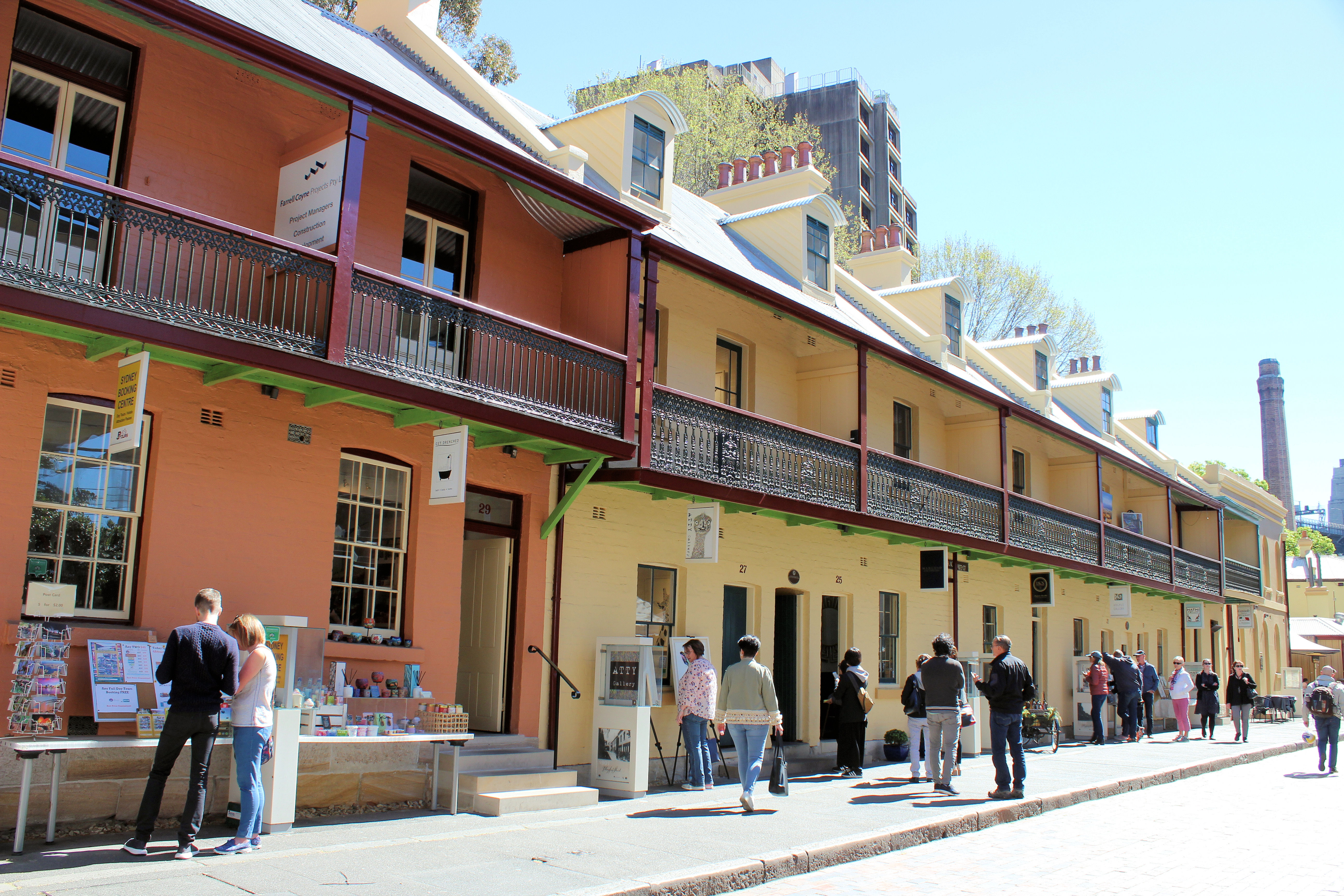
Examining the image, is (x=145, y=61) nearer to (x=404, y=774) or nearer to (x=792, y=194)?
(x=404, y=774)

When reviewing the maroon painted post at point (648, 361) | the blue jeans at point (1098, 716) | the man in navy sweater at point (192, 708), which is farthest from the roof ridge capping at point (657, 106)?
the blue jeans at point (1098, 716)

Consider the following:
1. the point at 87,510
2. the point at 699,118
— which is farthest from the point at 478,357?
the point at 699,118

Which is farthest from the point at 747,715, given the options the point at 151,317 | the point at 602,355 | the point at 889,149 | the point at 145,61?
the point at 889,149

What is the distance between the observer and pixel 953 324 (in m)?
22.4

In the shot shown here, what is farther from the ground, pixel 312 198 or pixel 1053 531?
pixel 312 198

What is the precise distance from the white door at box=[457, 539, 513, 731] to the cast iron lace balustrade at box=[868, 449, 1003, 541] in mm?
5923

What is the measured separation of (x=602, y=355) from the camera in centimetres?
1150

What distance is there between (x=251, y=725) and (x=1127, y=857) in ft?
22.5

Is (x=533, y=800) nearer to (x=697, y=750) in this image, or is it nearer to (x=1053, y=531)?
(x=697, y=750)

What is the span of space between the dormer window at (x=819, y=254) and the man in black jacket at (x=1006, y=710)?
887 cm

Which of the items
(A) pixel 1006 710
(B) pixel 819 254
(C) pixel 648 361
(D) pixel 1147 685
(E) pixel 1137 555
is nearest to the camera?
(A) pixel 1006 710

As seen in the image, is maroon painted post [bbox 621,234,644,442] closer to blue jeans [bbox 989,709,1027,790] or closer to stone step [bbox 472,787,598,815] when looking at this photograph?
stone step [bbox 472,787,598,815]

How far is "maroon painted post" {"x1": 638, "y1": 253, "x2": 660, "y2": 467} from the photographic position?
11.8 meters

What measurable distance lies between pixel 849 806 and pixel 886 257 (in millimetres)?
17529
